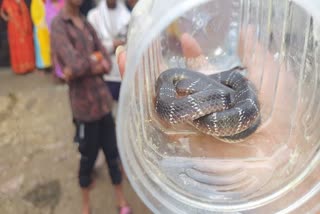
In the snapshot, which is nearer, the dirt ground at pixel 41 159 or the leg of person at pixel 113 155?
the leg of person at pixel 113 155

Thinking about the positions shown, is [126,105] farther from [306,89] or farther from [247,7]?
[247,7]

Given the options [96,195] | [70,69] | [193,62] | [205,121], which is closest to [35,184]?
[96,195]

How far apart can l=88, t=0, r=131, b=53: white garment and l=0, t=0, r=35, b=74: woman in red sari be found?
123 centimetres

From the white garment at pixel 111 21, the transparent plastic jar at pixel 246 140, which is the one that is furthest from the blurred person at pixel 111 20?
the transparent plastic jar at pixel 246 140

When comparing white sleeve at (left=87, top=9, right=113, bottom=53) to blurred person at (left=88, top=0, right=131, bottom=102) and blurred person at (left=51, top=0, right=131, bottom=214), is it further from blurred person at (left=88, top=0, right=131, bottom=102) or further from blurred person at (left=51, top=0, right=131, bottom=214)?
blurred person at (left=51, top=0, right=131, bottom=214)

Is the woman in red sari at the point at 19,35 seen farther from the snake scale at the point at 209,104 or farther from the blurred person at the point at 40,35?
the snake scale at the point at 209,104

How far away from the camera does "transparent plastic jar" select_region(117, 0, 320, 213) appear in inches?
28.2

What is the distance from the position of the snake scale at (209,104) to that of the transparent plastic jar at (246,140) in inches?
0.9

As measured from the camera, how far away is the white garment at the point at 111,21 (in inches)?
85.7

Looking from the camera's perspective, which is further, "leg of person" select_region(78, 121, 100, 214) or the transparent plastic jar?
"leg of person" select_region(78, 121, 100, 214)

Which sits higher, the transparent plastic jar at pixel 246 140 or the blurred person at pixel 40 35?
the transparent plastic jar at pixel 246 140

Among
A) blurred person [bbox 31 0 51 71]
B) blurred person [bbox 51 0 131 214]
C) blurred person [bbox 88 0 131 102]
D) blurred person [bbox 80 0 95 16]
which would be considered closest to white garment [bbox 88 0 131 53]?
blurred person [bbox 88 0 131 102]

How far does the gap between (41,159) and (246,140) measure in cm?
154

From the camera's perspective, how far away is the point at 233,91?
50.9 inches
